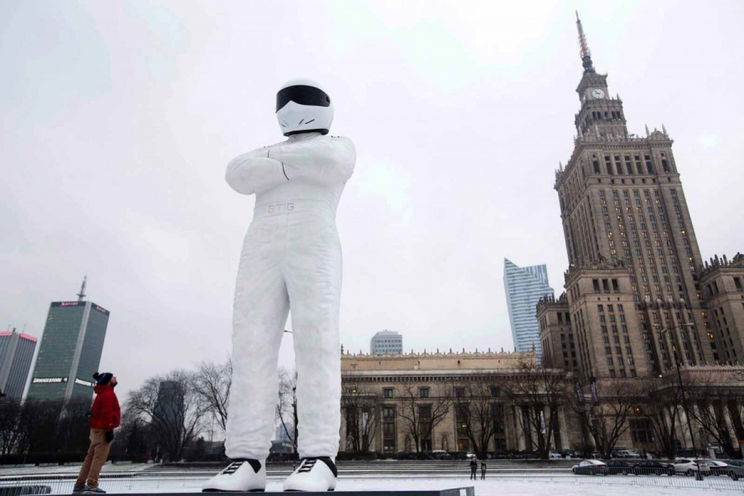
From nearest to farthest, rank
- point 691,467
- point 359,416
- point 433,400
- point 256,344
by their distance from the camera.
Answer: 1. point 256,344
2. point 691,467
3. point 359,416
4. point 433,400

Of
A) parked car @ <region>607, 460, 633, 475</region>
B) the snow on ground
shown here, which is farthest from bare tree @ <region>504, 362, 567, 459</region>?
the snow on ground

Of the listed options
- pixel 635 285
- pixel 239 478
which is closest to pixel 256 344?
pixel 239 478

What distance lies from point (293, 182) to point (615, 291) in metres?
75.2

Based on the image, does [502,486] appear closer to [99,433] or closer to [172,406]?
[99,433]

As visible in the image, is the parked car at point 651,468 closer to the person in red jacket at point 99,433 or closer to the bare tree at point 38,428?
the person in red jacket at point 99,433

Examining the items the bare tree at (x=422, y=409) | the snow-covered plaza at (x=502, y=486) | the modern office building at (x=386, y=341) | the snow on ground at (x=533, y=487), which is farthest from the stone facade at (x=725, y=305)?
the modern office building at (x=386, y=341)

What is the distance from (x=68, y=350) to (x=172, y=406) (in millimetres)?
93966

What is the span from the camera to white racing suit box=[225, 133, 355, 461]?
18.4 ft

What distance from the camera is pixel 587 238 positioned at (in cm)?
8575

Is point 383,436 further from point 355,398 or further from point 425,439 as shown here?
point 355,398

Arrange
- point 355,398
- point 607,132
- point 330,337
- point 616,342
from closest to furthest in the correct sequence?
point 330,337
point 355,398
point 616,342
point 607,132

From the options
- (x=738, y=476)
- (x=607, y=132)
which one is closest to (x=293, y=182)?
(x=738, y=476)

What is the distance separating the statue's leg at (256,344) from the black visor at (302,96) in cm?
185

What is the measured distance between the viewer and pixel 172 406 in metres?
47.6
